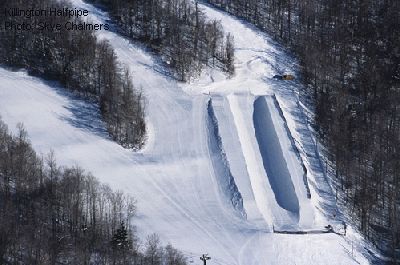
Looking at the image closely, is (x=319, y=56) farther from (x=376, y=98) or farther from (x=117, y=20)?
(x=117, y=20)

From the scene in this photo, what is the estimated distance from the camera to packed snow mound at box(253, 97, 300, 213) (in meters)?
77.2

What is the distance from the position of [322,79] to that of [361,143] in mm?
12838

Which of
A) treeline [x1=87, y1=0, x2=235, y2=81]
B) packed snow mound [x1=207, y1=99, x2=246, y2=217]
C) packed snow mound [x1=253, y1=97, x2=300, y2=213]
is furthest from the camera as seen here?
treeline [x1=87, y1=0, x2=235, y2=81]

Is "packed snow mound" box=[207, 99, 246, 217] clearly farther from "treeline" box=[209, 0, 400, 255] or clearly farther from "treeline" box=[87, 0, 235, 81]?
"treeline" box=[209, 0, 400, 255]

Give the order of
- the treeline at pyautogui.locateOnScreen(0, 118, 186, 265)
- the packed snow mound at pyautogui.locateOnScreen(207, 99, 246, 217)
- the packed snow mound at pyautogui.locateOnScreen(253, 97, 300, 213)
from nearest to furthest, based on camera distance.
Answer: the treeline at pyautogui.locateOnScreen(0, 118, 186, 265) → the packed snow mound at pyautogui.locateOnScreen(207, 99, 246, 217) → the packed snow mound at pyautogui.locateOnScreen(253, 97, 300, 213)

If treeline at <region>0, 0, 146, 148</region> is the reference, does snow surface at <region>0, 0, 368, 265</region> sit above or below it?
below

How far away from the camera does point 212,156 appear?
81875mm

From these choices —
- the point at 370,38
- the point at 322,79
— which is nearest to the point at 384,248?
the point at 322,79

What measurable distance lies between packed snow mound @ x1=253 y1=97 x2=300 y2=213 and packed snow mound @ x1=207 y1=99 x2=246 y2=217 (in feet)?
13.2

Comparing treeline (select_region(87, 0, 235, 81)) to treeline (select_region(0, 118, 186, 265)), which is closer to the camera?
treeline (select_region(0, 118, 186, 265))

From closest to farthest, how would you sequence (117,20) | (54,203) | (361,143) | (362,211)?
(54,203), (362,211), (361,143), (117,20)

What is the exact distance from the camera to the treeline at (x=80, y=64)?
8469 centimetres

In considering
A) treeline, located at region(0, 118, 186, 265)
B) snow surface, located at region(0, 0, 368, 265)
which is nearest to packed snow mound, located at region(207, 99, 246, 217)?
snow surface, located at region(0, 0, 368, 265)

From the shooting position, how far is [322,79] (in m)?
95.6
